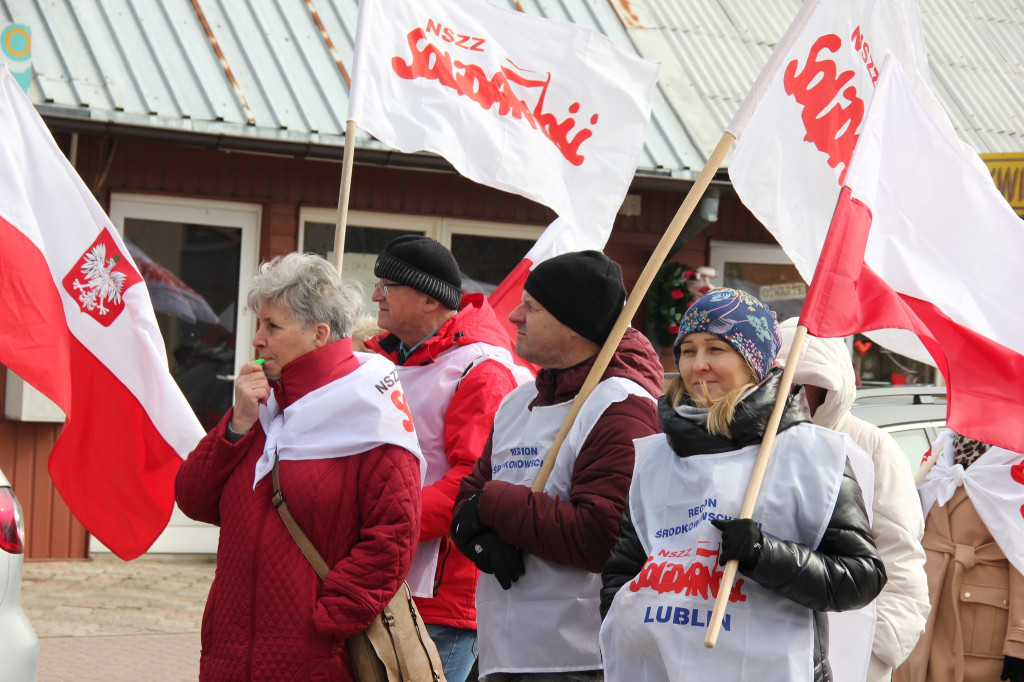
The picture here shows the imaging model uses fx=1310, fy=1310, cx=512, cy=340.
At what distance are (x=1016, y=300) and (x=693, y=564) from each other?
1403 mm

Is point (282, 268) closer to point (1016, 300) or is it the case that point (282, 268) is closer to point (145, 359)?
point (145, 359)

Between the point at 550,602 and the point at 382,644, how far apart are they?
0.51 meters

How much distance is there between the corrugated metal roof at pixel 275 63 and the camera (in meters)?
8.70

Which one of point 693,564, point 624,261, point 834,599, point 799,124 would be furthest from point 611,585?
point 624,261

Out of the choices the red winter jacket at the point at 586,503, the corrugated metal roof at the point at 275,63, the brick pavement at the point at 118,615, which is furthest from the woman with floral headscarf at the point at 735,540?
the corrugated metal roof at the point at 275,63

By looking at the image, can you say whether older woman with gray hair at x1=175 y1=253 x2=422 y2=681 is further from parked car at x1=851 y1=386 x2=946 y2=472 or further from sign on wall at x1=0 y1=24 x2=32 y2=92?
sign on wall at x1=0 y1=24 x2=32 y2=92

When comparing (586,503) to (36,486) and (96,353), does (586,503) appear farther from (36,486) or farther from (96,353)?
(36,486)

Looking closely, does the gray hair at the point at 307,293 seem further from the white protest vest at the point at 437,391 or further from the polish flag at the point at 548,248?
the polish flag at the point at 548,248

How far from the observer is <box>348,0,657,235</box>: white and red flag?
5.02 meters

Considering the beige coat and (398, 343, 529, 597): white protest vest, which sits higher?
(398, 343, 529, 597): white protest vest

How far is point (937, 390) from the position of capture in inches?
269

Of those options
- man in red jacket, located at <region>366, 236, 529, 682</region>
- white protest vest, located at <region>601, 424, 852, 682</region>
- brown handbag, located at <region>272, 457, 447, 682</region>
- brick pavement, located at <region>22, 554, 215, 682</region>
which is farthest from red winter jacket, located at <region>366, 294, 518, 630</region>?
brick pavement, located at <region>22, 554, 215, 682</region>

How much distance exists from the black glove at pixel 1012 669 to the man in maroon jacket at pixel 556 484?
179 centimetres

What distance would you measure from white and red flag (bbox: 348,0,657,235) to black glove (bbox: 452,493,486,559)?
1582mm
